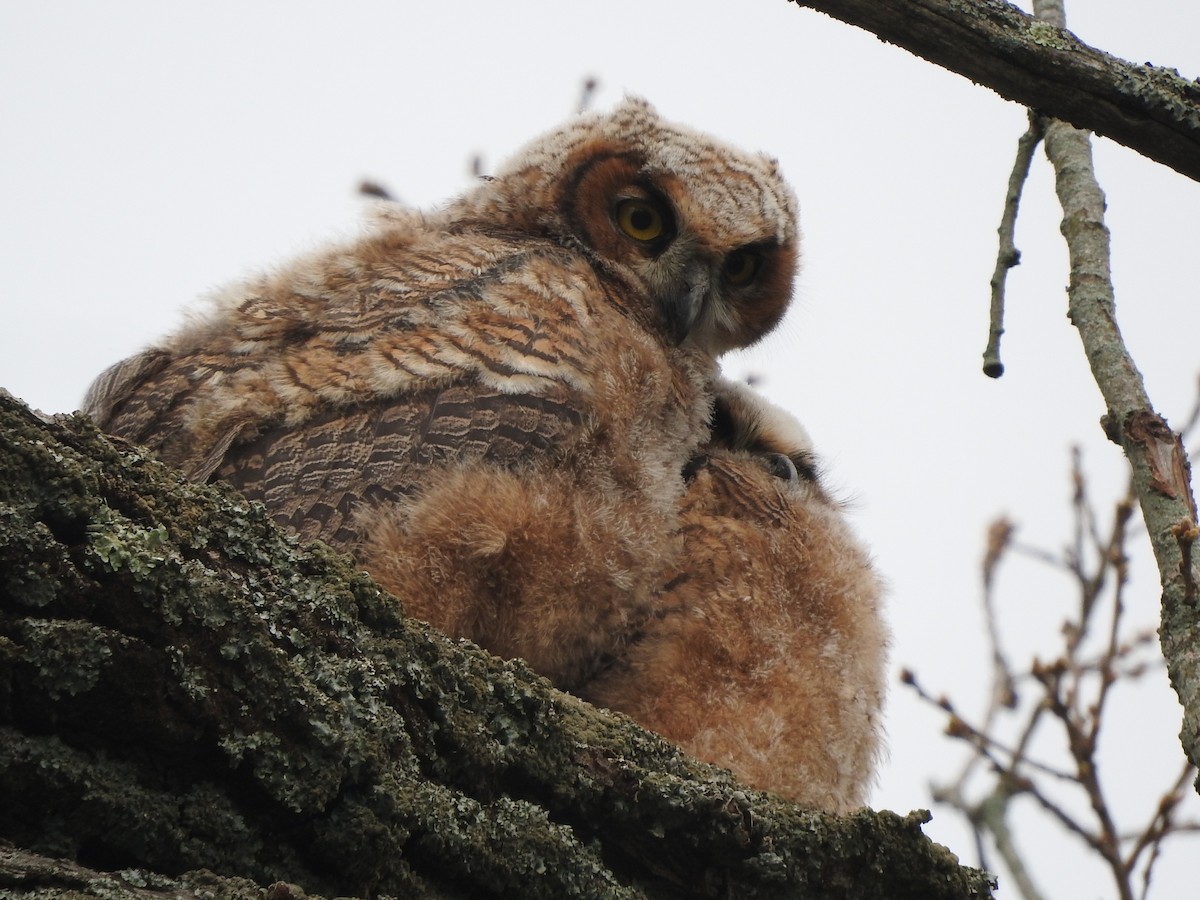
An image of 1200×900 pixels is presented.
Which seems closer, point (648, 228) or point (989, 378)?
point (989, 378)

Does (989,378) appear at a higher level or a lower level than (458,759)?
higher

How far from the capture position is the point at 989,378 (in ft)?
8.79

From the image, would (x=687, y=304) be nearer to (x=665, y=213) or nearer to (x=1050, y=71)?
(x=665, y=213)

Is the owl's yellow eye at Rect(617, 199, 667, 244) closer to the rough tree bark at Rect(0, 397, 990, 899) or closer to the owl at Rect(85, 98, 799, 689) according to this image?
the owl at Rect(85, 98, 799, 689)

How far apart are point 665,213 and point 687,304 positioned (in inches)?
17.5

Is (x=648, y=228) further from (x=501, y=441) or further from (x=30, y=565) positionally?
(x=30, y=565)

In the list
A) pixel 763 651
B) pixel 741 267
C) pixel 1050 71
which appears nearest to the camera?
pixel 1050 71

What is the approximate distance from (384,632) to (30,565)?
519 millimetres

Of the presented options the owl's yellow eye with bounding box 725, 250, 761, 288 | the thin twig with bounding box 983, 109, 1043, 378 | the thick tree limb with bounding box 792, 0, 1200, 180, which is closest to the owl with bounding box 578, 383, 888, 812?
the thin twig with bounding box 983, 109, 1043, 378

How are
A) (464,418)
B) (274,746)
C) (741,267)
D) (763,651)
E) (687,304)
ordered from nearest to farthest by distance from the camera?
(274,746), (464,418), (763,651), (687,304), (741,267)

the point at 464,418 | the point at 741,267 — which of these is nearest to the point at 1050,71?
the point at 464,418

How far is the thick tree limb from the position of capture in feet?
6.13

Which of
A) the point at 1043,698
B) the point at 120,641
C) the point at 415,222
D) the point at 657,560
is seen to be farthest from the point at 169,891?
the point at 1043,698

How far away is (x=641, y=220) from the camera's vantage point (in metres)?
3.85
